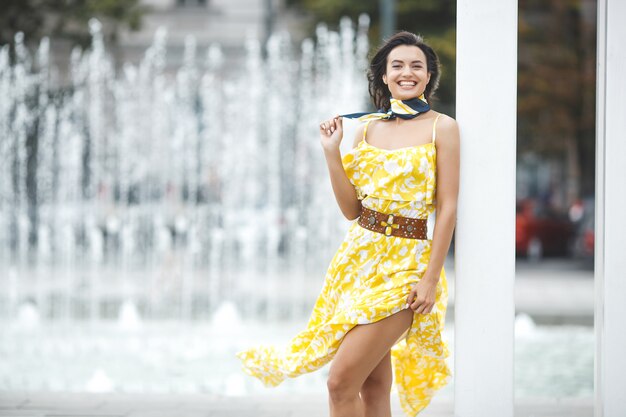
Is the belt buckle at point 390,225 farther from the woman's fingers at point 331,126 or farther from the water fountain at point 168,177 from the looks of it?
the water fountain at point 168,177

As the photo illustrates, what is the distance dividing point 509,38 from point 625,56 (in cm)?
48

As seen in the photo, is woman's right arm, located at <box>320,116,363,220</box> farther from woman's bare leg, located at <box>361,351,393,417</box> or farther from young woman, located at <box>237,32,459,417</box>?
woman's bare leg, located at <box>361,351,393,417</box>

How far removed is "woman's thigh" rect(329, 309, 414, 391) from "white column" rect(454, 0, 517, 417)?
295mm

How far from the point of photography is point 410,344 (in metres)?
3.31

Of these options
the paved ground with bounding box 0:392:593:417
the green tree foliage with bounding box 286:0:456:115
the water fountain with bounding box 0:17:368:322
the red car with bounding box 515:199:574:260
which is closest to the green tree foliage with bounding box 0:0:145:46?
the water fountain with bounding box 0:17:368:322

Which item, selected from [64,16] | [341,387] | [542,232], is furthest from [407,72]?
[64,16]

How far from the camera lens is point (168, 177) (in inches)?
623

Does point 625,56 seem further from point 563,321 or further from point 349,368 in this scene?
point 563,321

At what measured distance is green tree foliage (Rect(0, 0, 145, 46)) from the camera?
57.0ft

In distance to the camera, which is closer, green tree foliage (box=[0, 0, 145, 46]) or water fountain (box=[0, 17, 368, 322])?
water fountain (box=[0, 17, 368, 322])

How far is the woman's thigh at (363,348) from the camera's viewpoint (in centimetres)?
311

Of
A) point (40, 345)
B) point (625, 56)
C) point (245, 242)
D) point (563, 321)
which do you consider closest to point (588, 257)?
point (245, 242)

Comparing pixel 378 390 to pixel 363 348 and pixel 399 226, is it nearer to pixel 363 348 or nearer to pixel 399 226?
pixel 363 348

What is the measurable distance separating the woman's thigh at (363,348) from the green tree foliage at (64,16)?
15.4m
